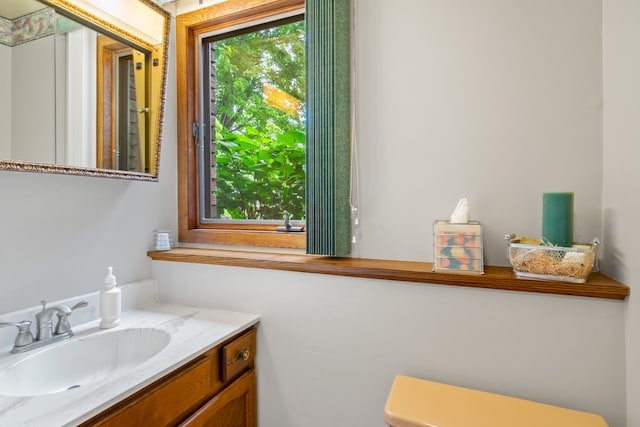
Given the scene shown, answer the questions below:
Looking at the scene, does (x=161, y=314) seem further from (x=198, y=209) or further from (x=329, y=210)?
(x=329, y=210)

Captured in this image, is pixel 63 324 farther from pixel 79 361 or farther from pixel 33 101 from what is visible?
pixel 33 101

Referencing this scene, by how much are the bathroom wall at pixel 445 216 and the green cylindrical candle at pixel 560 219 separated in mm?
110

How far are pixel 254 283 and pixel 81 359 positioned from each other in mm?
602

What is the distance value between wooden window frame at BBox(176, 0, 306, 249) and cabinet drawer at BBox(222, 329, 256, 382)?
41 centimetres

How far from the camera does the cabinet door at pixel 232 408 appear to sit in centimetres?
97

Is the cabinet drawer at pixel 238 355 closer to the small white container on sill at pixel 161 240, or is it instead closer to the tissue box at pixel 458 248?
the small white container on sill at pixel 161 240

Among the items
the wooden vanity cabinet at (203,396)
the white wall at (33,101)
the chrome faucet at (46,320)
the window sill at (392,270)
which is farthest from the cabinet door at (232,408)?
the white wall at (33,101)

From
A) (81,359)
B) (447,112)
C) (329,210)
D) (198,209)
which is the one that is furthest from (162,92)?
(447,112)

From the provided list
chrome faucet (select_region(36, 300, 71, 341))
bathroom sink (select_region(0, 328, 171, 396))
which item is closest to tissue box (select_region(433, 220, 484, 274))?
bathroom sink (select_region(0, 328, 171, 396))

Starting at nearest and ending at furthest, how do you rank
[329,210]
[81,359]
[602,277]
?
[602,277] → [81,359] → [329,210]

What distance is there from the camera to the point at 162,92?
1.35 m

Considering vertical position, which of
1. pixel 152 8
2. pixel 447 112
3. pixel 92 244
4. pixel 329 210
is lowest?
pixel 92 244

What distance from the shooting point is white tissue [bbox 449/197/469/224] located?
1.02m

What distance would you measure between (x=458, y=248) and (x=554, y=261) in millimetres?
245
